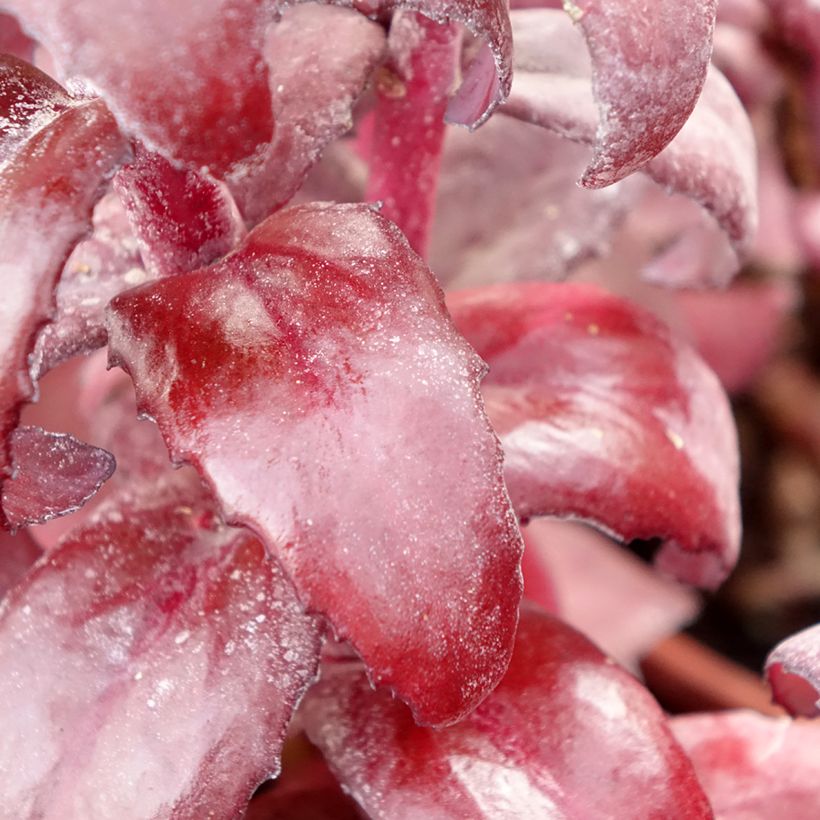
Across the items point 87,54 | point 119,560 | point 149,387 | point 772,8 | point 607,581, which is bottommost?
point 607,581

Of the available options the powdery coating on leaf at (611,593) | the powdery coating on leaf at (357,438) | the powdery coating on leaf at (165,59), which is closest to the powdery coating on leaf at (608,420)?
the powdery coating on leaf at (357,438)

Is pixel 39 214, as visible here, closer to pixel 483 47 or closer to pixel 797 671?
pixel 483 47

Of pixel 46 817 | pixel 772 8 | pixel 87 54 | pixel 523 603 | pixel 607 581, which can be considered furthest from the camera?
pixel 607 581

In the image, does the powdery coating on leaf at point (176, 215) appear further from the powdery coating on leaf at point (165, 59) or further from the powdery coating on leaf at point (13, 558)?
the powdery coating on leaf at point (13, 558)

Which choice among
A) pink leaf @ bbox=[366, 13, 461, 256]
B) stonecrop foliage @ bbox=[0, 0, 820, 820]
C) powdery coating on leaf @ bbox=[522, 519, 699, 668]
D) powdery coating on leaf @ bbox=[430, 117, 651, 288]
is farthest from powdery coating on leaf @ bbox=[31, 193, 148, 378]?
powdery coating on leaf @ bbox=[522, 519, 699, 668]

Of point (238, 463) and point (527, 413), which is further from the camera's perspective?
point (527, 413)

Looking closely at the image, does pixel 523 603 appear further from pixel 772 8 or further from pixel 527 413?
pixel 772 8

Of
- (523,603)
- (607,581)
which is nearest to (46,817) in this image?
(523,603)
